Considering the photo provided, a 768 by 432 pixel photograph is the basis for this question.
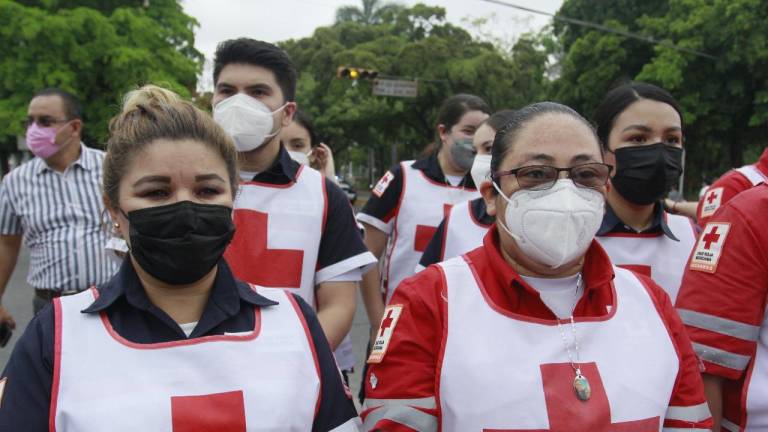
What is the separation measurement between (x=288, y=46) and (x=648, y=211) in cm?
2970

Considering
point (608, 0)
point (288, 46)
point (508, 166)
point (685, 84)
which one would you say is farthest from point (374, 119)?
point (508, 166)

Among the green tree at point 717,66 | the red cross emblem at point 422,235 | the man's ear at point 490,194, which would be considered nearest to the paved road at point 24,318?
the red cross emblem at point 422,235

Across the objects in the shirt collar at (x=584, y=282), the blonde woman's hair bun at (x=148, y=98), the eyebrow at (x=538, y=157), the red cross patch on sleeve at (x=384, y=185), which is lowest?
the red cross patch on sleeve at (x=384, y=185)

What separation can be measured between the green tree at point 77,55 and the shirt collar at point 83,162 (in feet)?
49.4

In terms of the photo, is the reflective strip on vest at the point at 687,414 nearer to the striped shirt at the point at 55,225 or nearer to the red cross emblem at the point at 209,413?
the red cross emblem at the point at 209,413

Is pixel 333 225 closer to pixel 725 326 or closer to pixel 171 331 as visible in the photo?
pixel 171 331

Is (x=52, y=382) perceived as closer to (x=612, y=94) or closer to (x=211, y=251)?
(x=211, y=251)

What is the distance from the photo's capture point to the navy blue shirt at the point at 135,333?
1521 mm

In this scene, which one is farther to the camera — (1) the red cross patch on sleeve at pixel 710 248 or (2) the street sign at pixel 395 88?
(2) the street sign at pixel 395 88

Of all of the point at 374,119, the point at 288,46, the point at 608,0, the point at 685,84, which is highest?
the point at 608,0

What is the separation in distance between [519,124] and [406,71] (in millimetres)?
24635

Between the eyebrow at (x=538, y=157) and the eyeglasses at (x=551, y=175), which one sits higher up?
the eyebrow at (x=538, y=157)

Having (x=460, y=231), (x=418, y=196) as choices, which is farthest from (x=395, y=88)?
(x=460, y=231)

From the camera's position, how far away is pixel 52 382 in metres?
1.54
